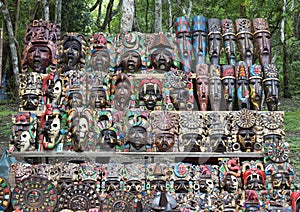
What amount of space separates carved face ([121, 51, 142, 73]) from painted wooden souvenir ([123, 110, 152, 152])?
79cm

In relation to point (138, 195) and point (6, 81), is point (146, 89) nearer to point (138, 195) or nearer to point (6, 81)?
point (138, 195)

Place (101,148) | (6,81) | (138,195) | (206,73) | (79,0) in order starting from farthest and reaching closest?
(6,81), (79,0), (206,73), (101,148), (138,195)

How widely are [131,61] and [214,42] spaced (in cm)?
129

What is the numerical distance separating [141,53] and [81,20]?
7207mm

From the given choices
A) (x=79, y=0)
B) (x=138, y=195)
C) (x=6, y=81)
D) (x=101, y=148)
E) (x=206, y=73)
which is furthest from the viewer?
(x=6, y=81)

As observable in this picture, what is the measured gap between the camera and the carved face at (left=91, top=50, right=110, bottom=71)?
5938mm

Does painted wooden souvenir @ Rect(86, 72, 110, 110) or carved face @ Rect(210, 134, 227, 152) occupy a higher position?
painted wooden souvenir @ Rect(86, 72, 110, 110)

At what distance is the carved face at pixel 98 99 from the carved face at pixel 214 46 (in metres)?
1.74

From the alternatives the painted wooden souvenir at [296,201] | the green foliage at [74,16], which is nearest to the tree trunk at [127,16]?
the painted wooden souvenir at [296,201]

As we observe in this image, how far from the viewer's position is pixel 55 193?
493 cm

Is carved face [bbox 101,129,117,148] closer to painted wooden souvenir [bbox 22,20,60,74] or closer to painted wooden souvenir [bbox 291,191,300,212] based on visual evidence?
painted wooden souvenir [bbox 22,20,60,74]

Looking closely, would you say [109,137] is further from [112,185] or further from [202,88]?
[202,88]

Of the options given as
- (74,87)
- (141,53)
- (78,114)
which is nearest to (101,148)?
(78,114)

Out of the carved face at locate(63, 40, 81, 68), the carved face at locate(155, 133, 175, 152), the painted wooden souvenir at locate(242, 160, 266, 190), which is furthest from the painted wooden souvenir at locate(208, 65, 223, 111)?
the carved face at locate(63, 40, 81, 68)
